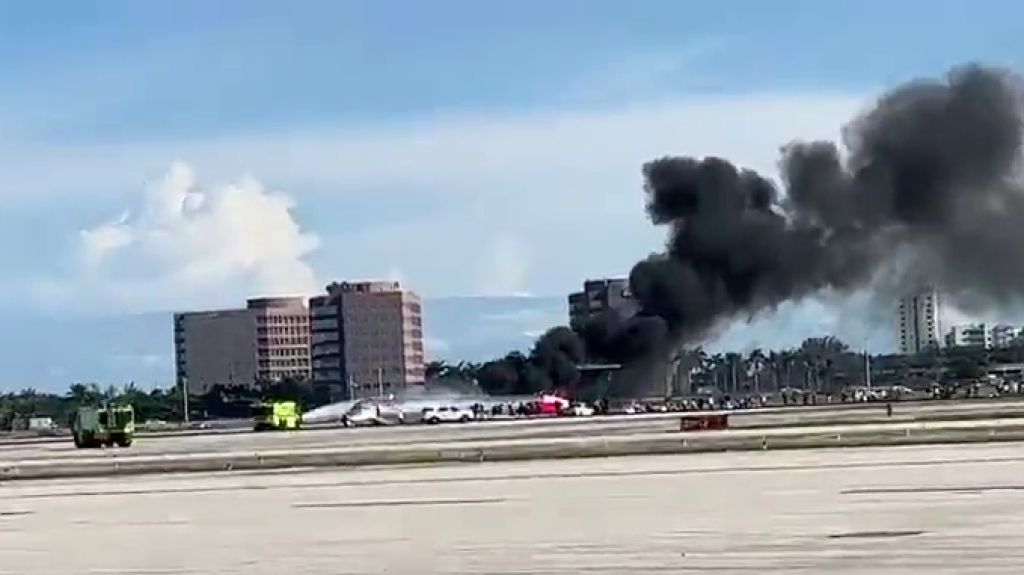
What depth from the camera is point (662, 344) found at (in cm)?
16312

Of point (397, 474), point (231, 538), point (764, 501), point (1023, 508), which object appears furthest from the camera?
point (397, 474)

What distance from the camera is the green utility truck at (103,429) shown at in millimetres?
104188

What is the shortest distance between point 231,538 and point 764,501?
34.2 ft

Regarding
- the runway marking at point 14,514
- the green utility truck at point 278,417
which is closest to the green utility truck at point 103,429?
the green utility truck at point 278,417

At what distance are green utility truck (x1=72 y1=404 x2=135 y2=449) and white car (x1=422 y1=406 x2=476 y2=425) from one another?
3678cm

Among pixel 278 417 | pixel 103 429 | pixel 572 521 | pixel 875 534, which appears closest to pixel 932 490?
pixel 572 521

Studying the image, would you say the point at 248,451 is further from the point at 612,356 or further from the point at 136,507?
the point at 612,356

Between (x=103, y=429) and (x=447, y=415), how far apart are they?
154 feet

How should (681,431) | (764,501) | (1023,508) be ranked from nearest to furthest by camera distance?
(1023,508) < (764,501) < (681,431)

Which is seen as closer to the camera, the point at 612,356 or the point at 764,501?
the point at 764,501

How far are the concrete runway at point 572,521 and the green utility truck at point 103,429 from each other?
51.1 metres

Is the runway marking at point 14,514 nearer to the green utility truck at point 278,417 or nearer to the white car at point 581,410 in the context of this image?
the green utility truck at point 278,417

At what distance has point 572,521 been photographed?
32.9 m

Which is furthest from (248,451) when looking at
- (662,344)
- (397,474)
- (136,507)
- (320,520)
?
(662,344)
